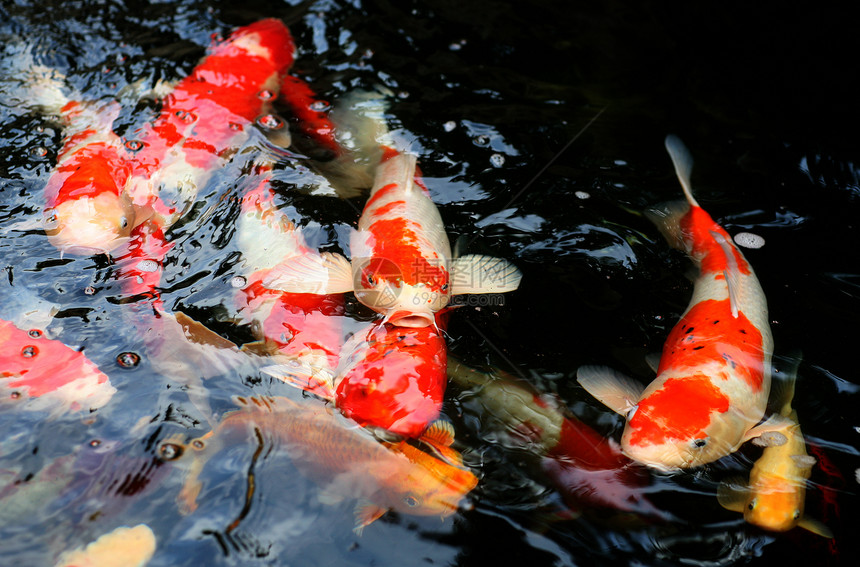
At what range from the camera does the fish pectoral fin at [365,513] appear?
233 cm

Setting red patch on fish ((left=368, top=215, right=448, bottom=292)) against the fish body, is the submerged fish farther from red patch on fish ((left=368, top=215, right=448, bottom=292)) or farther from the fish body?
red patch on fish ((left=368, top=215, right=448, bottom=292))

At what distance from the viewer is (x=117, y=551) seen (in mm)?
2176

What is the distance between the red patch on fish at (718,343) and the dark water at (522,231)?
0.17m

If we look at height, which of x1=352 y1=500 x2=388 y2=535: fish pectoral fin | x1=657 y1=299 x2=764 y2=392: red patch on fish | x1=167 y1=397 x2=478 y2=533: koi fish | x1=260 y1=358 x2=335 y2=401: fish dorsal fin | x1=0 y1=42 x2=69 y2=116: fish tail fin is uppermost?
x1=0 y1=42 x2=69 y2=116: fish tail fin

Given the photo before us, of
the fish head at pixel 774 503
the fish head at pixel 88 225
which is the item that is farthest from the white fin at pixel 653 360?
the fish head at pixel 88 225

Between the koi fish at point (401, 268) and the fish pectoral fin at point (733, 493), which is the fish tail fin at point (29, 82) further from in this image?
the fish pectoral fin at point (733, 493)

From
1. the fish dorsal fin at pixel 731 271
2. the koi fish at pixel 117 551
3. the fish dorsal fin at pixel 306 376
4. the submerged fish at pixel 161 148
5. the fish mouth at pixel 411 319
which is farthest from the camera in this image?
the submerged fish at pixel 161 148

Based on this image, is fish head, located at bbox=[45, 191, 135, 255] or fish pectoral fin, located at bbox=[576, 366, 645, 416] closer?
fish pectoral fin, located at bbox=[576, 366, 645, 416]

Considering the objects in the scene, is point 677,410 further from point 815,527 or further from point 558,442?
point 815,527

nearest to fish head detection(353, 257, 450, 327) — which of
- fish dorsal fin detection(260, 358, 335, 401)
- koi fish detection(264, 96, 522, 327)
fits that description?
koi fish detection(264, 96, 522, 327)

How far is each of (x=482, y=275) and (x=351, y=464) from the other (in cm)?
125

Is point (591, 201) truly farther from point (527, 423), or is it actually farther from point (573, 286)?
point (527, 423)

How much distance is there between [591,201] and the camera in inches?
150

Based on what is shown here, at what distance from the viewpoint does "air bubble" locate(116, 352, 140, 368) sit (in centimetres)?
277
